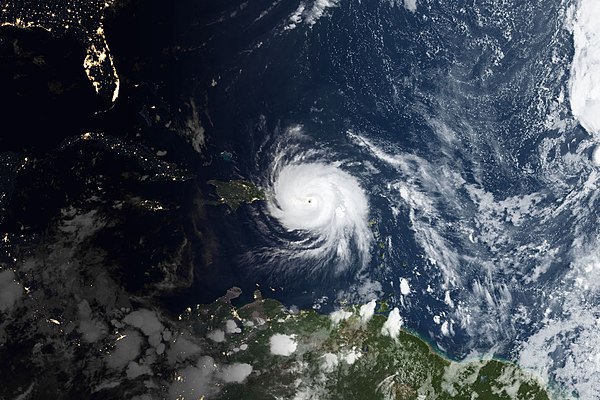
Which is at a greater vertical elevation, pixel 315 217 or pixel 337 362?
pixel 315 217

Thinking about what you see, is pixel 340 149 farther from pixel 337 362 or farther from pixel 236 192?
pixel 337 362

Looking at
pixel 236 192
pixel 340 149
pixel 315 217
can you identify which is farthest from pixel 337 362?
pixel 340 149

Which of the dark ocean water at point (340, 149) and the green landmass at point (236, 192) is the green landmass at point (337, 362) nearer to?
the dark ocean water at point (340, 149)

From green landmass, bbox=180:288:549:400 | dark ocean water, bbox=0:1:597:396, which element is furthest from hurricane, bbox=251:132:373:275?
green landmass, bbox=180:288:549:400

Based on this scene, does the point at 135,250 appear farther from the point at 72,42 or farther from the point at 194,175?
the point at 72,42

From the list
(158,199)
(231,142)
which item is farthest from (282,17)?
(158,199)

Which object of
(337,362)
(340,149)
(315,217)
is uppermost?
(340,149)

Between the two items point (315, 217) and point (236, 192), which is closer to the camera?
point (236, 192)
